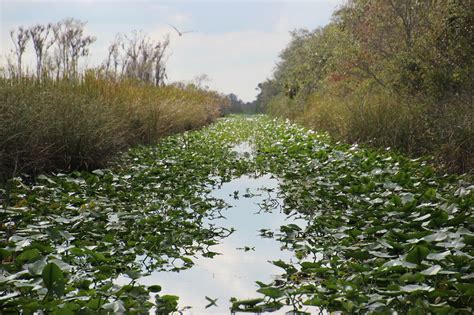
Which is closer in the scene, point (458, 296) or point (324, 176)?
point (458, 296)

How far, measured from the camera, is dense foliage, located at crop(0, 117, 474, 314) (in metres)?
2.20

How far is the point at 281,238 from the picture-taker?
3570 millimetres

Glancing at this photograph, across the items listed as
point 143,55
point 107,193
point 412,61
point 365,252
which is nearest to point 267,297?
point 365,252

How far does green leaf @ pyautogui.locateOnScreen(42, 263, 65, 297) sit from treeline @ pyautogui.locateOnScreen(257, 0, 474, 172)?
4.91 m

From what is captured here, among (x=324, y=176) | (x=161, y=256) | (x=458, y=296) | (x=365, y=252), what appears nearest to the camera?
(x=458, y=296)

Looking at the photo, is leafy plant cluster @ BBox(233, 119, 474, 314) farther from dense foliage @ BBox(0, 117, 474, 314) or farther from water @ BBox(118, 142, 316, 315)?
water @ BBox(118, 142, 316, 315)

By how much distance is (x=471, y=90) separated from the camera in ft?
22.3

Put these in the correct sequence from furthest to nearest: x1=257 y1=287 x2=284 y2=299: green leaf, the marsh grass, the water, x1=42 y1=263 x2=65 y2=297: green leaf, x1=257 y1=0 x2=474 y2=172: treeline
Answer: x1=257 y1=0 x2=474 y2=172: treeline, the marsh grass, the water, x1=257 y1=287 x2=284 y2=299: green leaf, x1=42 y1=263 x2=65 y2=297: green leaf

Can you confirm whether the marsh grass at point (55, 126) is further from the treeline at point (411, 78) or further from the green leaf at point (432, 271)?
the treeline at point (411, 78)

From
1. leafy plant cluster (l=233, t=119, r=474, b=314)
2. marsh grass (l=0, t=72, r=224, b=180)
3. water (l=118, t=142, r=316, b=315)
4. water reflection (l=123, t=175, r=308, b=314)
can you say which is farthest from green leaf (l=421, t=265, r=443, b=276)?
marsh grass (l=0, t=72, r=224, b=180)

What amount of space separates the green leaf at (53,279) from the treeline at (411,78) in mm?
4915

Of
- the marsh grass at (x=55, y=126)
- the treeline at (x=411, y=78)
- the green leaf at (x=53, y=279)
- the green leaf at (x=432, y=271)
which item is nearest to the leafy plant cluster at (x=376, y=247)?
the green leaf at (x=432, y=271)

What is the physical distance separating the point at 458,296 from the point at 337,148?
5451 millimetres

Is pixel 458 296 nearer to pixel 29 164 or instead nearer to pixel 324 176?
pixel 324 176
